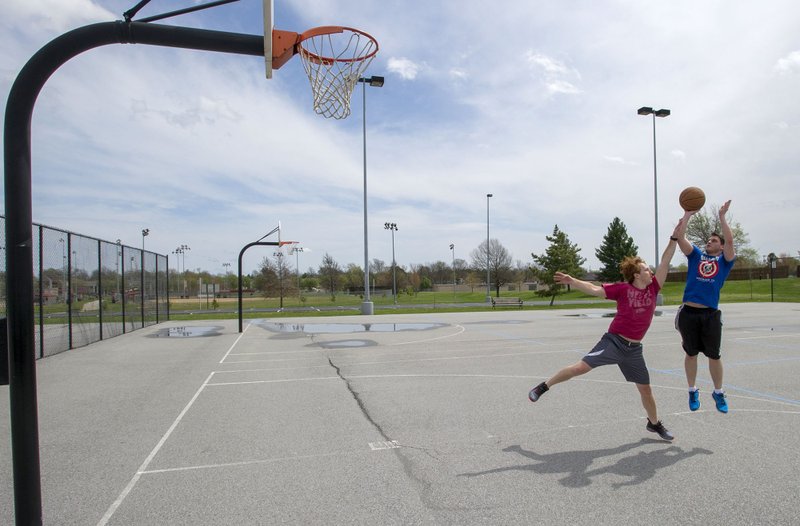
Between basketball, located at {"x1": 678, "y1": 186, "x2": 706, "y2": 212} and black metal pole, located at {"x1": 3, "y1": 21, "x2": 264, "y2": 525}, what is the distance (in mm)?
5939

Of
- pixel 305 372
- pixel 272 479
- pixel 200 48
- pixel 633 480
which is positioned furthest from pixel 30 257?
pixel 305 372

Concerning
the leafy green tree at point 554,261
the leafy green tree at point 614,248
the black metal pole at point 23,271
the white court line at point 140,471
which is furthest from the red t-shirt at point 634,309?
the leafy green tree at point 614,248

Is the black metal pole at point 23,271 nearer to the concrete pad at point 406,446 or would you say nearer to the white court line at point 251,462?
the concrete pad at point 406,446

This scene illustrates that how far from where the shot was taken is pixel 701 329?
5.95 m

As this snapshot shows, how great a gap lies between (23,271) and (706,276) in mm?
6142

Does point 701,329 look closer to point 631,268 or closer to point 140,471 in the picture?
point 631,268

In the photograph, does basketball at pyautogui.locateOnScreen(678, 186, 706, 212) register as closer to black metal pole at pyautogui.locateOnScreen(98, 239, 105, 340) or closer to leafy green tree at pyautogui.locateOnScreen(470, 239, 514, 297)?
black metal pole at pyautogui.locateOnScreen(98, 239, 105, 340)

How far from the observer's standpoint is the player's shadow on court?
448 cm

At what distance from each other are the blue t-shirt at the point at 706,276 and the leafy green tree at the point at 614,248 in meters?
64.2

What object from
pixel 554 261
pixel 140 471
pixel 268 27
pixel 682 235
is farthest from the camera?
pixel 554 261

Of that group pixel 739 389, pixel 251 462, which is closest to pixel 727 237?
pixel 739 389

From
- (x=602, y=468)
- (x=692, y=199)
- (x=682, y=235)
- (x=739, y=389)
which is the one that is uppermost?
(x=692, y=199)

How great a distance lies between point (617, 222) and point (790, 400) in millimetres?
65019

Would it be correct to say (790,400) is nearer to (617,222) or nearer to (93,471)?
(93,471)
